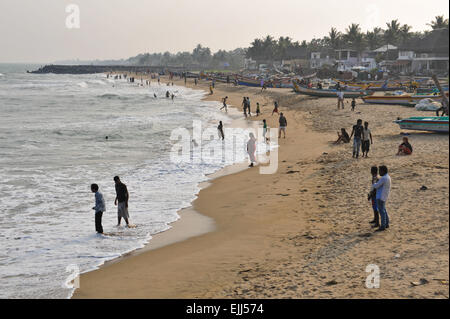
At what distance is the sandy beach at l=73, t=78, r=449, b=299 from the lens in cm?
759

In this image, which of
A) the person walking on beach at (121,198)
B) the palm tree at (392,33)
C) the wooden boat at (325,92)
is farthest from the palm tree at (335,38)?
the person walking on beach at (121,198)

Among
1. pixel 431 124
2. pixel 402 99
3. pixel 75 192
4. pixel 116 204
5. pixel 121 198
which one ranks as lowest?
pixel 75 192

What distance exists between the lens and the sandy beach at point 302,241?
7.59m

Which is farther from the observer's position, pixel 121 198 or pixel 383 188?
pixel 121 198

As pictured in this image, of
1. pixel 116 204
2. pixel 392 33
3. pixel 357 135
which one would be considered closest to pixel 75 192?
pixel 116 204

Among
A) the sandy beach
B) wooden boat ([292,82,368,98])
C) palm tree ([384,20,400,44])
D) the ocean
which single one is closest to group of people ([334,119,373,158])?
the sandy beach

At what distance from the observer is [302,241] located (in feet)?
32.4

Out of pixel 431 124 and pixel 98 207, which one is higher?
pixel 431 124

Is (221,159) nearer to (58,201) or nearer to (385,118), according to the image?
(58,201)

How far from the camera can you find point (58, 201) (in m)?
15.0

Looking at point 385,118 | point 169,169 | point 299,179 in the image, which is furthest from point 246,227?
point 385,118

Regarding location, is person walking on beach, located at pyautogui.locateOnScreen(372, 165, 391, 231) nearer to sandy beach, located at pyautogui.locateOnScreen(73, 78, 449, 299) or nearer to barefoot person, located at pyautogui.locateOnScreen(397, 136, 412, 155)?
sandy beach, located at pyautogui.locateOnScreen(73, 78, 449, 299)

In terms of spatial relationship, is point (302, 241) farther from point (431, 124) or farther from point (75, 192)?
point (431, 124)

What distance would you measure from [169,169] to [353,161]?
783cm
